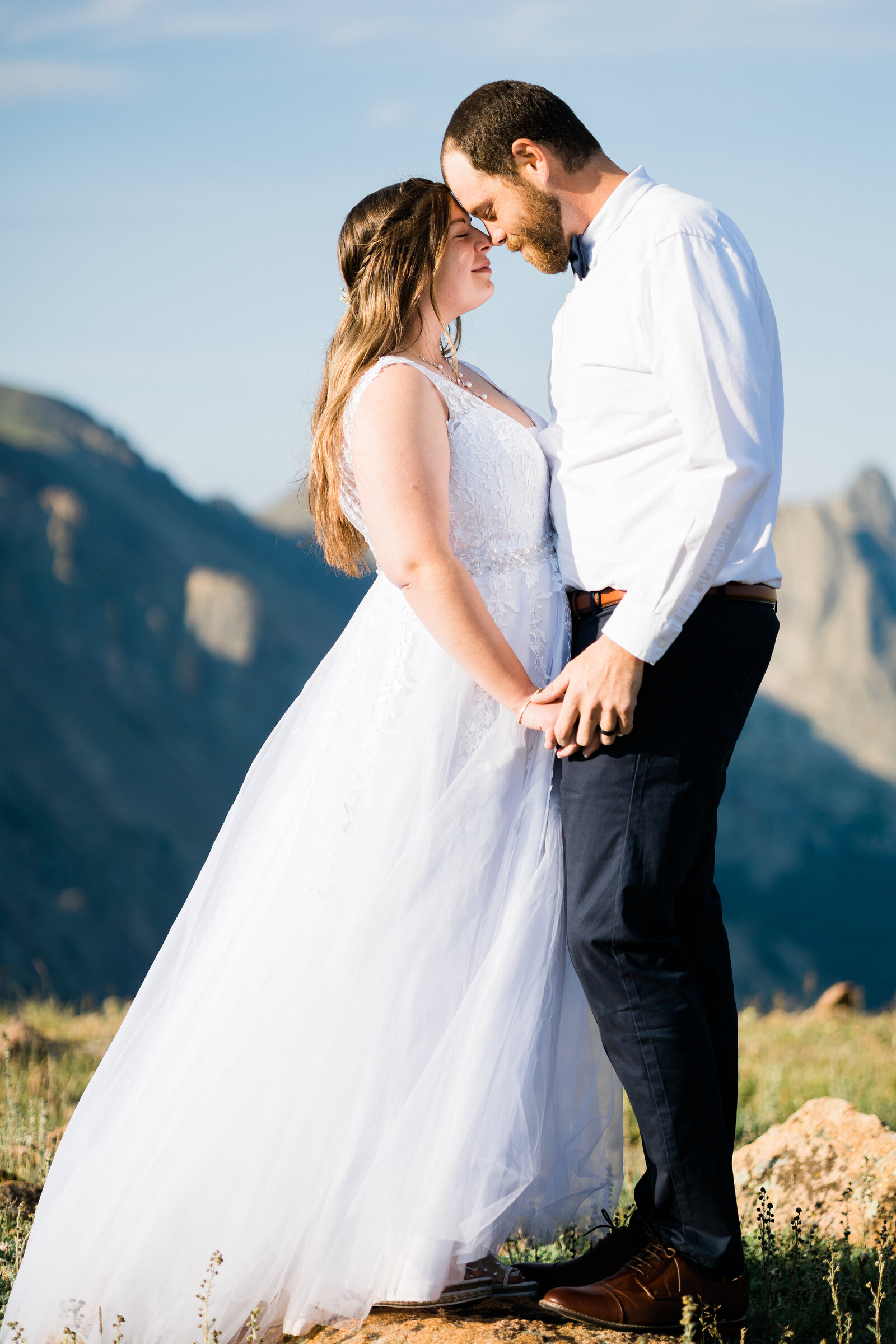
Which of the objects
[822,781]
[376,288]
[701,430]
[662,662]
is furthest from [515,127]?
[822,781]

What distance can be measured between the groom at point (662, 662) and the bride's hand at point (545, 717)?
3cm

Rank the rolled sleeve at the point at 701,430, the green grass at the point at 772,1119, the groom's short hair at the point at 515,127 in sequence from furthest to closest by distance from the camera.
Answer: the green grass at the point at 772,1119 → the groom's short hair at the point at 515,127 → the rolled sleeve at the point at 701,430

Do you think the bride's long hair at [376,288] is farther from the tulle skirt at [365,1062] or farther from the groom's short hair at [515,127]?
the tulle skirt at [365,1062]

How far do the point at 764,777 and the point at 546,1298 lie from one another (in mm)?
53023

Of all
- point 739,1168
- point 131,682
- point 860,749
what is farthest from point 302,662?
point 739,1168

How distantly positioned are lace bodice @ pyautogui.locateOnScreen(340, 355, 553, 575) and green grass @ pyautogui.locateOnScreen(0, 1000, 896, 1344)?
5.56 ft

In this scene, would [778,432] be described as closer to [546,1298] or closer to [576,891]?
[576,891]

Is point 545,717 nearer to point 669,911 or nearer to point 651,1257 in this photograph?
point 669,911

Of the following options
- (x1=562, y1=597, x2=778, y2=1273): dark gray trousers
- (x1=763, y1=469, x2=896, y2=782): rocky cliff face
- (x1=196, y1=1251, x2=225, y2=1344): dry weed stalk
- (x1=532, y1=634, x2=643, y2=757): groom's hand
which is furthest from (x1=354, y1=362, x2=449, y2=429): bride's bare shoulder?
(x1=763, y1=469, x2=896, y2=782): rocky cliff face

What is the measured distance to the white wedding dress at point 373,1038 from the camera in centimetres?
235

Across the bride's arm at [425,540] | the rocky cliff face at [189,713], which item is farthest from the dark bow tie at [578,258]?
the rocky cliff face at [189,713]

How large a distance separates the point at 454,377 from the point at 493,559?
0.54 meters

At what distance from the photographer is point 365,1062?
2404mm

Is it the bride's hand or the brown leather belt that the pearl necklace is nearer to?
the brown leather belt
